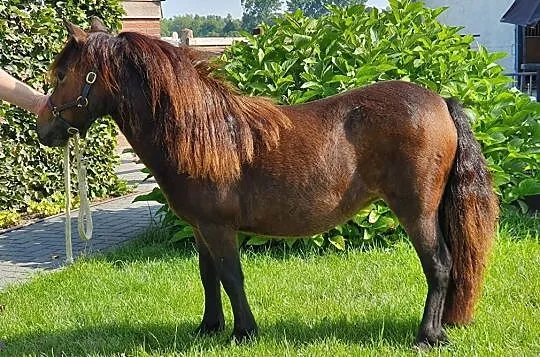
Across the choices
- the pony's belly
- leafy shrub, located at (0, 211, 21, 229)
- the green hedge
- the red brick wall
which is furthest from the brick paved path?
the red brick wall

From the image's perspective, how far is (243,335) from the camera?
3.62 m

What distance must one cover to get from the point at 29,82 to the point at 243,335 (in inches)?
213

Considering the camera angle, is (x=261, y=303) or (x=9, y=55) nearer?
(x=261, y=303)

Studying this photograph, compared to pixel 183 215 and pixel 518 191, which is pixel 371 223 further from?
pixel 183 215

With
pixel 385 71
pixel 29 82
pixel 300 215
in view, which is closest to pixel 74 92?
pixel 300 215

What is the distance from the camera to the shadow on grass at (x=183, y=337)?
3.69 m

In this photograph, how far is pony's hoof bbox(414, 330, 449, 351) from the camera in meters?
3.47

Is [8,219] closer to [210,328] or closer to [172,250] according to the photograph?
[172,250]

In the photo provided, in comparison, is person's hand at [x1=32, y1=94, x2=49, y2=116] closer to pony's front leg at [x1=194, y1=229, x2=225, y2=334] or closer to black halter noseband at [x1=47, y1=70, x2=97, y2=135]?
black halter noseband at [x1=47, y1=70, x2=97, y2=135]

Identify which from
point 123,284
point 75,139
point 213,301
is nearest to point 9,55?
point 123,284

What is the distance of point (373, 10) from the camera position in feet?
20.0

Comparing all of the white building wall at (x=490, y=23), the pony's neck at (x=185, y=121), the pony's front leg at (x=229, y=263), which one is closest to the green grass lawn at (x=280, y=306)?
the pony's front leg at (x=229, y=263)

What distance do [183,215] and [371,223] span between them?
7.92 ft

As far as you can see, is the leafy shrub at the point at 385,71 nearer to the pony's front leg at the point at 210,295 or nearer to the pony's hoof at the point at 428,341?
the pony's front leg at the point at 210,295
